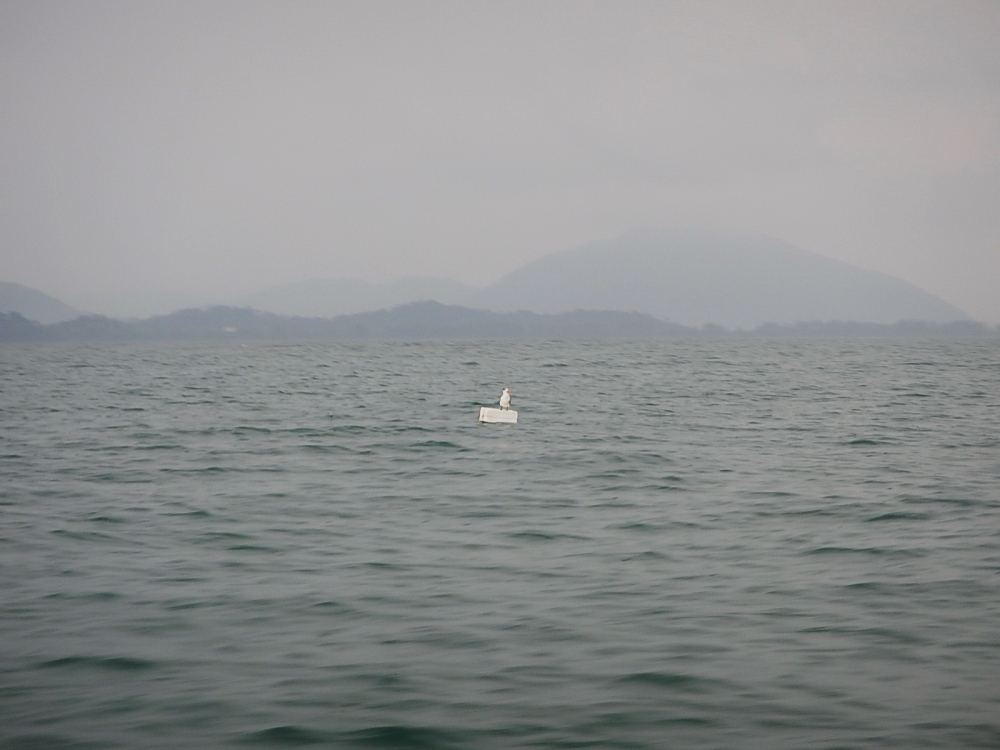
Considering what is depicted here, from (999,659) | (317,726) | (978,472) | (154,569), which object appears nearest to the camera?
(317,726)

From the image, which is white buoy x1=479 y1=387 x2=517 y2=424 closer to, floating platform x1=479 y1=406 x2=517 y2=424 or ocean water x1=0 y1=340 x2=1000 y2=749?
floating platform x1=479 y1=406 x2=517 y2=424

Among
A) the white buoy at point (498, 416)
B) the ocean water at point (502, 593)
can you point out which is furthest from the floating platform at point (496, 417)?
the ocean water at point (502, 593)

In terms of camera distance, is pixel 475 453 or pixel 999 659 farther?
pixel 475 453

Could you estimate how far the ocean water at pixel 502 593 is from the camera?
9.20 metres

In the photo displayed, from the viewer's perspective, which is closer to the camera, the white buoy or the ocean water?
the ocean water

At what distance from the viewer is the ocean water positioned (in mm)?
9195

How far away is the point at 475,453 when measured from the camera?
28.1 meters

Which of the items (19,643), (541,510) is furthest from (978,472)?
(19,643)

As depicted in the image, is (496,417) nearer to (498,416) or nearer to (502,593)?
(498,416)

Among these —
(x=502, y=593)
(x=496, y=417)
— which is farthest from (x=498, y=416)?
(x=502, y=593)

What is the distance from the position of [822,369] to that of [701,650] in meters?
73.7

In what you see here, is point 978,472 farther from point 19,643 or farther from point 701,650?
point 19,643

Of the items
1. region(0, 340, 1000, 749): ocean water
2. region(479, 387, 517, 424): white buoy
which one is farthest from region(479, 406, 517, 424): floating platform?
region(0, 340, 1000, 749): ocean water

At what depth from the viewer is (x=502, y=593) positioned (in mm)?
13203
